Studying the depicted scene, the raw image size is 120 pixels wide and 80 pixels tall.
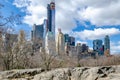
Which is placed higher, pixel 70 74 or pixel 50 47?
pixel 50 47

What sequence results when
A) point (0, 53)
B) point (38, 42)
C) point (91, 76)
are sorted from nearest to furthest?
point (91, 76) → point (0, 53) → point (38, 42)

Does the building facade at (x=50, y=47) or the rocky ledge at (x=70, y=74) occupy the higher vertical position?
the building facade at (x=50, y=47)

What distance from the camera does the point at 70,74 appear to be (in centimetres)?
905

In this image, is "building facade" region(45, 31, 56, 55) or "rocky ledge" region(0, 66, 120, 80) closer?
"rocky ledge" region(0, 66, 120, 80)

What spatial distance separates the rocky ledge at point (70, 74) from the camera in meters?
8.42

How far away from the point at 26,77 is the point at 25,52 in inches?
1096

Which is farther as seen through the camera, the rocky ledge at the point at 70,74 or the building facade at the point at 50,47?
the building facade at the point at 50,47

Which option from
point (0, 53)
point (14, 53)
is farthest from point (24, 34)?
point (0, 53)

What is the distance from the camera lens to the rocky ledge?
8.42 metres

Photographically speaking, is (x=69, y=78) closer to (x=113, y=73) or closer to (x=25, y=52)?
(x=113, y=73)

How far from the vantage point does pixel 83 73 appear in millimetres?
8711

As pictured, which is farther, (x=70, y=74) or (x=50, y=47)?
(x=50, y=47)

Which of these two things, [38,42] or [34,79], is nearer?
[34,79]

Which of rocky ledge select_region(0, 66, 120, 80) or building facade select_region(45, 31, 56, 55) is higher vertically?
building facade select_region(45, 31, 56, 55)
